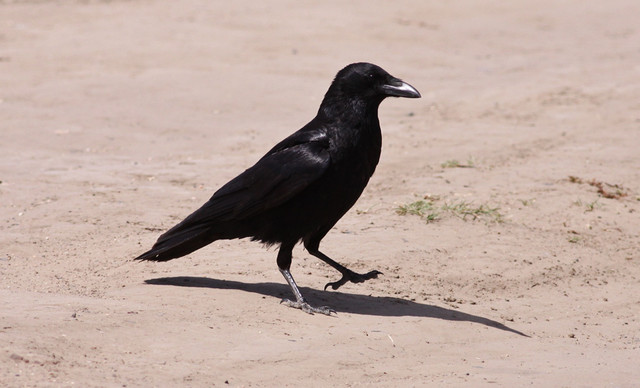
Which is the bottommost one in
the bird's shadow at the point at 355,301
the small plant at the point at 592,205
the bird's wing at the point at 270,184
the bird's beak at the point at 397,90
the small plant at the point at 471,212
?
the bird's shadow at the point at 355,301

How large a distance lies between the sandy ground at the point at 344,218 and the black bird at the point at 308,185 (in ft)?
Result: 1.08

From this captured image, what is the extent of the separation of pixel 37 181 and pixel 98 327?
3.73 meters

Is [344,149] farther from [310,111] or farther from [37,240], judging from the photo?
[310,111]

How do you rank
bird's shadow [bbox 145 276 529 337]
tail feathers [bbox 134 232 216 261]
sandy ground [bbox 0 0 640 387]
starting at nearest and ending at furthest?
1. sandy ground [bbox 0 0 640 387]
2. bird's shadow [bbox 145 276 529 337]
3. tail feathers [bbox 134 232 216 261]

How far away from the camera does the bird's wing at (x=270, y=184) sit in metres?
5.51

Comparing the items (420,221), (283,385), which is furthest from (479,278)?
(283,385)

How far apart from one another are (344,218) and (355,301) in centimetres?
162

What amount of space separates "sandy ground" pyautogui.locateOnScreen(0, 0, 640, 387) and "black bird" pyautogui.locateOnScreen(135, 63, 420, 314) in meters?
0.33

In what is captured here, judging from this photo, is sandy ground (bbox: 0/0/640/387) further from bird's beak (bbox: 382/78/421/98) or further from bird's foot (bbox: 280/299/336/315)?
bird's beak (bbox: 382/78/421/98)

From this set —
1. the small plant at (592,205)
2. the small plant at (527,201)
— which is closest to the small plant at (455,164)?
the small plant at (527,201)

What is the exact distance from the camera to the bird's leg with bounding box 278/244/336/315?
5543 mm

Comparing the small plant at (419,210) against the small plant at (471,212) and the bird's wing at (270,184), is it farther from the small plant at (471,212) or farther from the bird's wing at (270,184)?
the bird's wing at (270,184)

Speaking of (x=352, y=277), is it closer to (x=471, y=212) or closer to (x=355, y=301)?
(x=355, y=301)

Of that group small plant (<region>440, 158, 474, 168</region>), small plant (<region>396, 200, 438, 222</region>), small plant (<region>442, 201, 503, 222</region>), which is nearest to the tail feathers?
small plant (<region>396, 200, 438, 222</region>)
